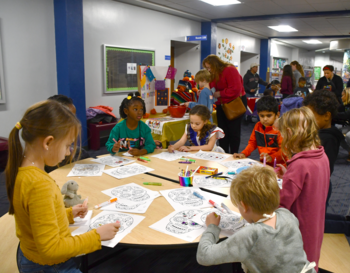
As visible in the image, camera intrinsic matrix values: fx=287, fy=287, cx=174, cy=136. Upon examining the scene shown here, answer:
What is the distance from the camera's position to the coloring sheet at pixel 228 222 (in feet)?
3.90

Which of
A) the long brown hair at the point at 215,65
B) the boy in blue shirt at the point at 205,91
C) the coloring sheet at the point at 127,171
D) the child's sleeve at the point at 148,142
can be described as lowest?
the coloring sheet at the point at 127,171

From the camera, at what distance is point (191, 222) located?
1.23 metres

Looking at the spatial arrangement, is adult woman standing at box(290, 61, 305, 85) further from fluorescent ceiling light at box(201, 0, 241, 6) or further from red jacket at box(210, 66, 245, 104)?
red jacket at box(210, 66, 245, 104)

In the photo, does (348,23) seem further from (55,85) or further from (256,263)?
(256,263)

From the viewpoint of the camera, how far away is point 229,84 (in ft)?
A: 11.6

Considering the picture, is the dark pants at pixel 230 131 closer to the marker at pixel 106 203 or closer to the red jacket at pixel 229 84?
the red jacket at pixel 229 84

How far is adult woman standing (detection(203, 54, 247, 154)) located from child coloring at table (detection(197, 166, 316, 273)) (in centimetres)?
260

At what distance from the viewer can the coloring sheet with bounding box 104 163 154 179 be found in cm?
182

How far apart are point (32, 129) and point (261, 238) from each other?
0.83 meters

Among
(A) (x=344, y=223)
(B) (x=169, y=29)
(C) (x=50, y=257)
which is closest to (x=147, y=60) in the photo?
(B) (x=169, y=29)

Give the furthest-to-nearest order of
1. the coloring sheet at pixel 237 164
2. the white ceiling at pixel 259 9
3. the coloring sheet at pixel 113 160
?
the white ceiling at pixel 259 9
the coloring sheet at pixel 113 160
the coloring sheet at pixel 237 164

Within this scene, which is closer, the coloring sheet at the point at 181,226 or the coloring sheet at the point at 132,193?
the coloring sheet at the point at 181,226

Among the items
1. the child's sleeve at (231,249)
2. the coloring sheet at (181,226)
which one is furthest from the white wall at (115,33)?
the child's sleeve at (231,249)

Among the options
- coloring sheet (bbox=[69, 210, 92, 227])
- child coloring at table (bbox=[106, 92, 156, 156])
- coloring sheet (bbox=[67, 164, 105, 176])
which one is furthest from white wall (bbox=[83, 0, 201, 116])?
coloring sheet (bbox=[69, 210, 92, 227])
